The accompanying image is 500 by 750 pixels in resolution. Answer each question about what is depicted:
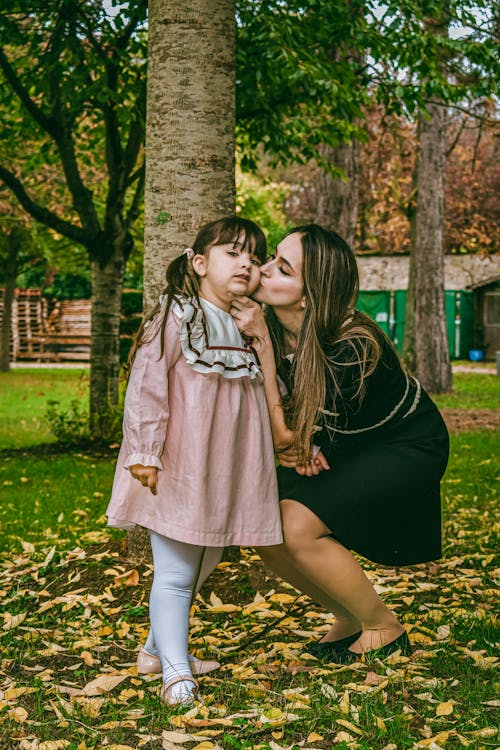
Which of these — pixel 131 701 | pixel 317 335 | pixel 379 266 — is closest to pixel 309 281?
pixel 317 335

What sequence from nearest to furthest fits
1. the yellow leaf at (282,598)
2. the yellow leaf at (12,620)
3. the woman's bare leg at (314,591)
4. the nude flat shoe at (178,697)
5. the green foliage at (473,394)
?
1. the nude flat shoe at (178,697)
2. the woman's bare leg at (314,591)
3. the yellow leaf at (12,620)
4. the yellow leaf at (282,598)
5. the green foliage at (473,394)

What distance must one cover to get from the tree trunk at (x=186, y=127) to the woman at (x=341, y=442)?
3.09 feet

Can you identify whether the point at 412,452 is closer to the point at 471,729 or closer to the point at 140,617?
the point at 471,729

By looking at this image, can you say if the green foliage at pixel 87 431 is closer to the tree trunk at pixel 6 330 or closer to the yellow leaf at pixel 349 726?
the yellow leaf at pixel 349 726

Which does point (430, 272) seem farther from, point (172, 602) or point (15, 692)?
point (15, 692)

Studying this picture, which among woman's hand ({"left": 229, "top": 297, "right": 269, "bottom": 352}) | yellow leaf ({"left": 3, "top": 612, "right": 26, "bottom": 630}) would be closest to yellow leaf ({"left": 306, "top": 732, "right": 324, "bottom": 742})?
woman's hand ({"left": 229, "top": 297, "right": 269, "bottom": 352})

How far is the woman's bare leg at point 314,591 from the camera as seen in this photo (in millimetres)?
3582

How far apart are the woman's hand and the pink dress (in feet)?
0.35

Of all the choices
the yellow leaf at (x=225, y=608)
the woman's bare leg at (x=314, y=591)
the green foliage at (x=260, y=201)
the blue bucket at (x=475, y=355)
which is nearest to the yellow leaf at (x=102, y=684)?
the woman's bare leg at (x=314, y=591)

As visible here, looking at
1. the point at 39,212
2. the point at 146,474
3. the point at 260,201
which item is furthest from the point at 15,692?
the point at 260,201

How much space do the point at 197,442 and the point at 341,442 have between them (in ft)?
2.00

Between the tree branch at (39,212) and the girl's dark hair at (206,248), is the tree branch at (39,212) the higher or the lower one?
the higher one

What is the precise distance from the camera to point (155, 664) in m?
3.46

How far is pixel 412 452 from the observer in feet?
11.4
